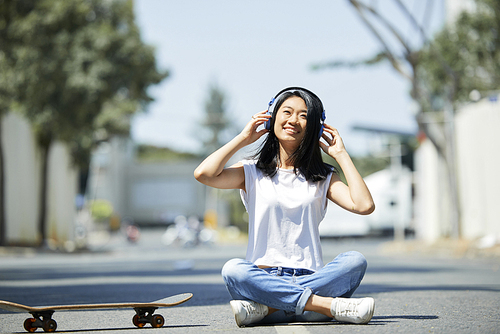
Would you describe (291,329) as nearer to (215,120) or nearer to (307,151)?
(307,151)

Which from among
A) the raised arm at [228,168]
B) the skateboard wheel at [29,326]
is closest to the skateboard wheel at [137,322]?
the skateboard wheel at [29,326]

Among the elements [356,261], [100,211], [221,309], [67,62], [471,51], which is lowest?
[100,211]

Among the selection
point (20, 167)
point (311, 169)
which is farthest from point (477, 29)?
point (311, 169)

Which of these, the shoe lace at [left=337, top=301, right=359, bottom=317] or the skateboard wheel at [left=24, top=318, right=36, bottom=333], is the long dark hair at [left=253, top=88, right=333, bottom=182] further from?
the skateboard wheel at [left=24, top=318, right=36, bottom=333]

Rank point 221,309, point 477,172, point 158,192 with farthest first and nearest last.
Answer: point 158,192 → point 477,172 → point 221,309

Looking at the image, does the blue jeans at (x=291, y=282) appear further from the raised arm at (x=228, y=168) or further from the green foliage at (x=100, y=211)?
the green foliage at (x=100, y=211)

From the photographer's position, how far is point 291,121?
4.18 m

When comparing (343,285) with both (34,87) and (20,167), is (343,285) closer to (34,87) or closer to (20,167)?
(34,87)

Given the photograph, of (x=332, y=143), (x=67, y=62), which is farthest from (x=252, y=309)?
(x=67, y=62)

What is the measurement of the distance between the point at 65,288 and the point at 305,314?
4.99 meters

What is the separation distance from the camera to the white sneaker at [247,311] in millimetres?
4012

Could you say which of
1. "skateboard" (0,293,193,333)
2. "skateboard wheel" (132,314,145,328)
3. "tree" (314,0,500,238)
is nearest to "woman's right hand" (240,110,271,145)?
"skateboard" (0,293,193,333)

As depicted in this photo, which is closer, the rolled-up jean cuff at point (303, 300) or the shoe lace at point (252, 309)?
the rolled-up jean cuff at point (303, 300)

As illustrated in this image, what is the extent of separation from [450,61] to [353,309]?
24.2 metres
